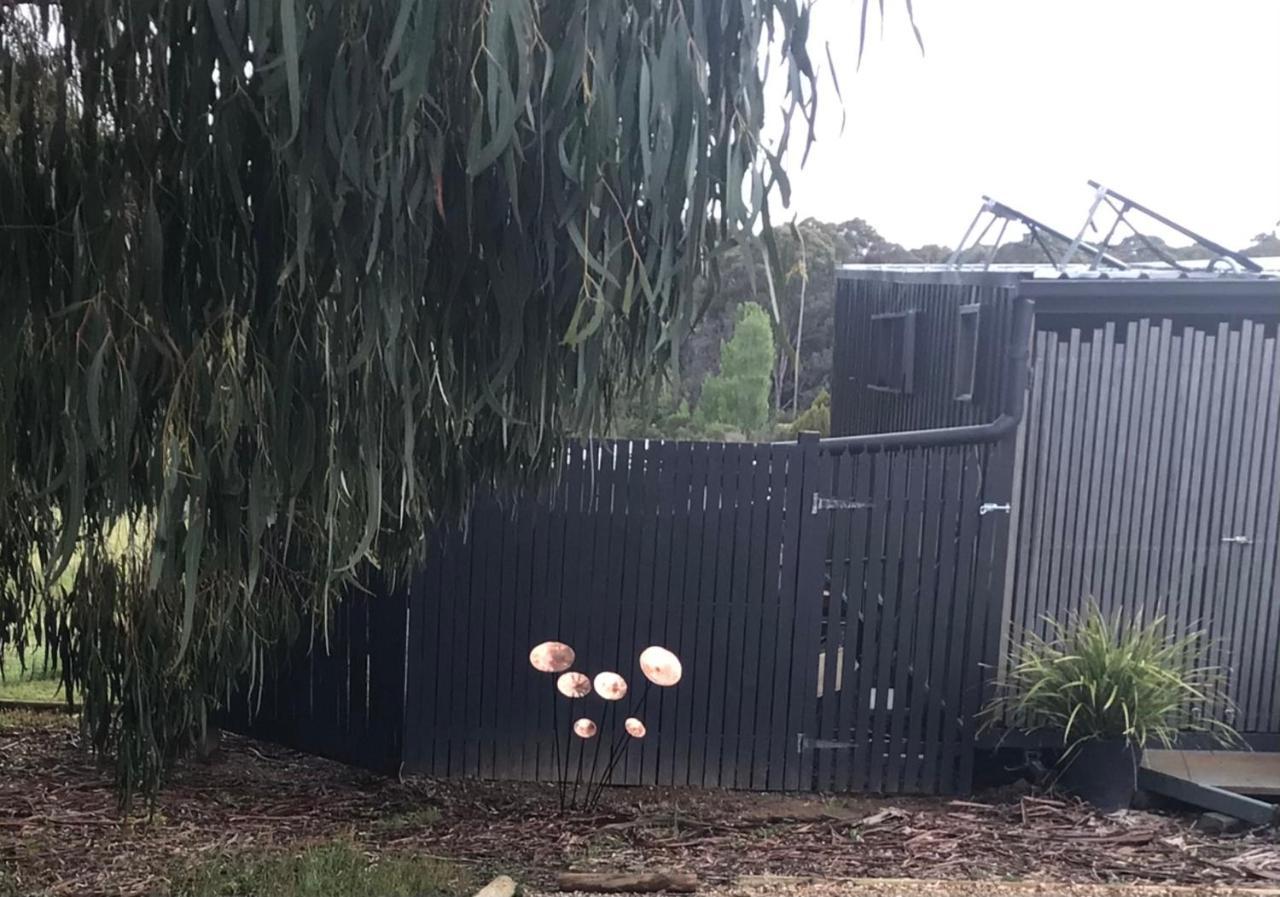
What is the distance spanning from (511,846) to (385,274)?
317 centimetres

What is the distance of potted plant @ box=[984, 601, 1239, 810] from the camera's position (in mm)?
5125

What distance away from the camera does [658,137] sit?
2.26 meters

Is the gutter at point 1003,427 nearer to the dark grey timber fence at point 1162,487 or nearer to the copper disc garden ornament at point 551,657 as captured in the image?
the dark grey timber fence at point 1162,487

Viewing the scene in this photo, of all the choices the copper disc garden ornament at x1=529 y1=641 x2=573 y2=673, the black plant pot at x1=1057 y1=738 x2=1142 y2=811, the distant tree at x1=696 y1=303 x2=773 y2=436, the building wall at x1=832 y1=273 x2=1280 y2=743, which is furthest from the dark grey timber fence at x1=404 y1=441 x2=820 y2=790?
the distant tree at x1=696 y1=303 x2=773 y2=436

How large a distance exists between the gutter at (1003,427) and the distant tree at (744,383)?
1257cm

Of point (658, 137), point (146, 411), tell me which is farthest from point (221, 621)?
point (658, 137)

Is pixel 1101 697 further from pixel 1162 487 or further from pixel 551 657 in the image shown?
pixel 551 657

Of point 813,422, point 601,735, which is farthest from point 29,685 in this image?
point 813,422

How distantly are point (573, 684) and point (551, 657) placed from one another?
0.56ft

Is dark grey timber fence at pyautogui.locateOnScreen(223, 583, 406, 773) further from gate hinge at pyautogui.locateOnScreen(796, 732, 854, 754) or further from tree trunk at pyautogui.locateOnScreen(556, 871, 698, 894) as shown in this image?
gate hinge at pyautogui.locateOnScreen(796, 732, 854, 754)

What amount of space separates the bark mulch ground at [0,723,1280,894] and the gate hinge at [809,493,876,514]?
1425 mm

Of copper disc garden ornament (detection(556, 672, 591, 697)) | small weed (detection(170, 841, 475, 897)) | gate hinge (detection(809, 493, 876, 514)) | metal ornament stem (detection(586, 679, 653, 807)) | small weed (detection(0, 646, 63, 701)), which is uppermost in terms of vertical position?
gate hinge (detection(809, 493, 876, 514))

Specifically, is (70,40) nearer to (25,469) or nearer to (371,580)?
(25,469)

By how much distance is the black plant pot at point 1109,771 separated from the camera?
5.13 metres
